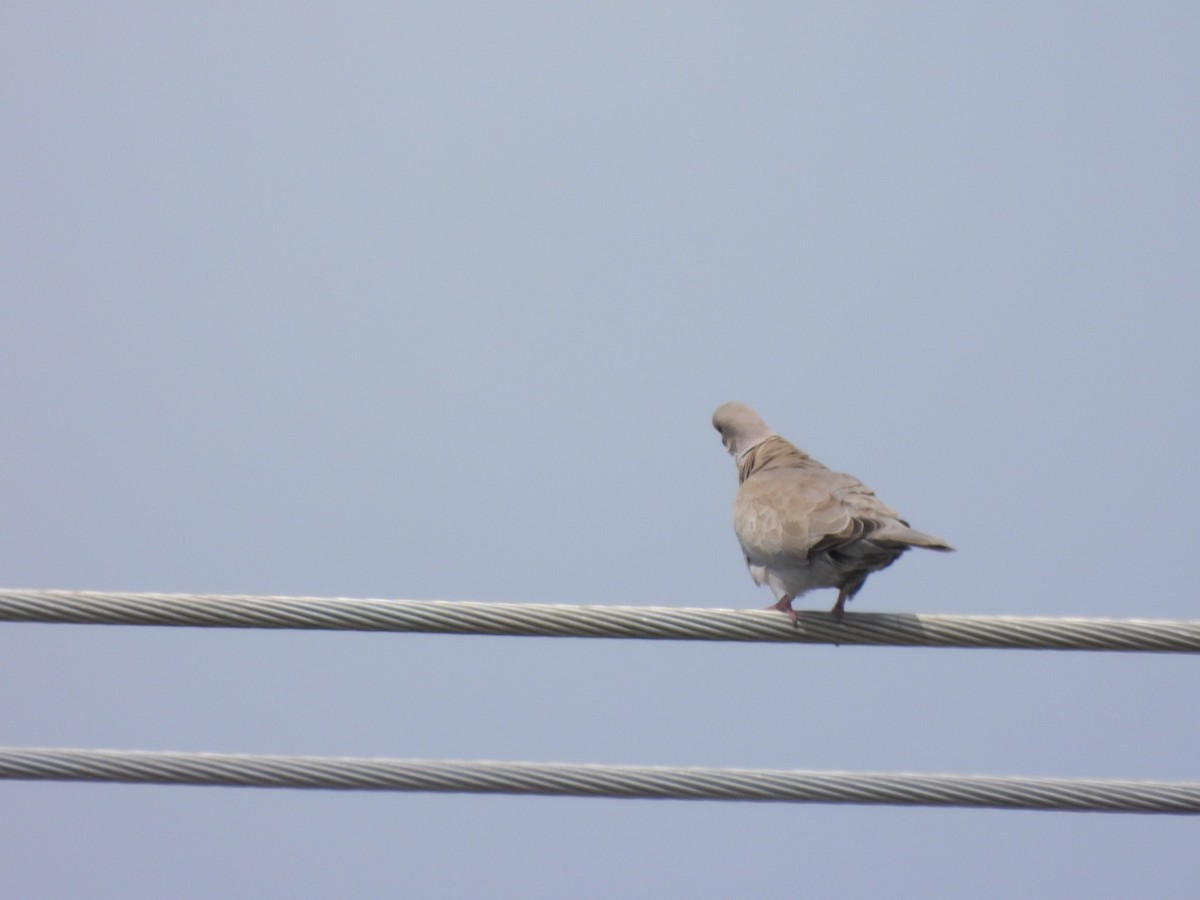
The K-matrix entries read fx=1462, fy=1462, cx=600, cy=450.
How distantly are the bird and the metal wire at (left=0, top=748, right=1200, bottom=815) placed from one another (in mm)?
1088

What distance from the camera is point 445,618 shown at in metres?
4.35

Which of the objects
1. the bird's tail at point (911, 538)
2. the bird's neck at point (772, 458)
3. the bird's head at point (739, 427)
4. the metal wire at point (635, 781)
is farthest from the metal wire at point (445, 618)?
the bird's head at point (739, 427)

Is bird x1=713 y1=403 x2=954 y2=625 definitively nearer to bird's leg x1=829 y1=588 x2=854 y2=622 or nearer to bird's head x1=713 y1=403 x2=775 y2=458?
bird's leg x1=829 y1=588 x2=854 y2=622

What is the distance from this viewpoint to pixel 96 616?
4266 mm

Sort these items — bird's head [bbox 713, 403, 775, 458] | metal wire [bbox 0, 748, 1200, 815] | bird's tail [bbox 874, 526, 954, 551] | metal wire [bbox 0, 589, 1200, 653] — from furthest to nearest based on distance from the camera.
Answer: bird's head [bbox 713, 403, 775, 458] → bird's tail [bbox 874, 526, 954, 551] → metal wire [bbox 0, 589, 1200, 653] → metal wire [bbox 0, 748, 1200, 815]

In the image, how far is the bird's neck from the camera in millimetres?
7410

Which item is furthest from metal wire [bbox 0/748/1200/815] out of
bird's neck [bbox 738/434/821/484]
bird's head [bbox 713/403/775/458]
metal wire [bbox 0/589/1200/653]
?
bird's head [bbox 713/403/775/458]

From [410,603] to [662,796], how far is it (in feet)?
3.06

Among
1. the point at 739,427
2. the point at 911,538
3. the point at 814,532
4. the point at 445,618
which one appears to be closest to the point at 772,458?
the point at 739,427

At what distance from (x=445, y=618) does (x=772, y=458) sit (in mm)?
3648

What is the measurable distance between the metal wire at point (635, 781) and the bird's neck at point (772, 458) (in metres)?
3.11

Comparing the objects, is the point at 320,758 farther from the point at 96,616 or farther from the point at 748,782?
the point at 748,782

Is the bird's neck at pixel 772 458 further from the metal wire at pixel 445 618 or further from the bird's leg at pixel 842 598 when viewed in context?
the metal wire at pixel 445 618

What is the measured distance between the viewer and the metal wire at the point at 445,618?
4.27m
